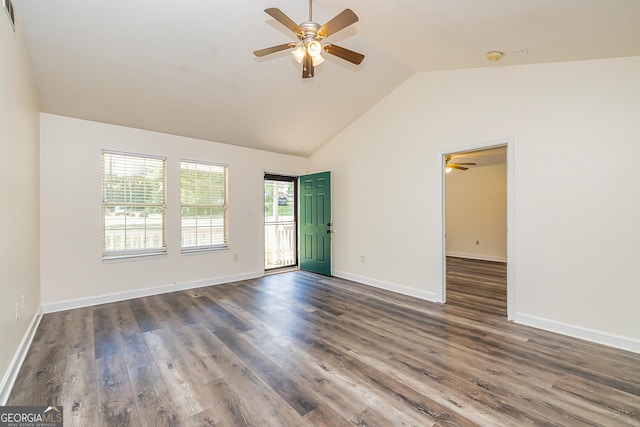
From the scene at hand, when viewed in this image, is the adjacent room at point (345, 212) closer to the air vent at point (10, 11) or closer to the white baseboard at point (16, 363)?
the white baseboard at point (16, 363)

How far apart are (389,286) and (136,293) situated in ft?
12.9

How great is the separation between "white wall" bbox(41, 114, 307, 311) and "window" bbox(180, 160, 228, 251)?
0.43ft

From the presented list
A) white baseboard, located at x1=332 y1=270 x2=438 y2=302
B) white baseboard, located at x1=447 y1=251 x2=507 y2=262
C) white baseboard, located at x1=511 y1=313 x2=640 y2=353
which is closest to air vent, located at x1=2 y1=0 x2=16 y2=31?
white baseboard, located at x1=332 y1=270 x2=438 y2=302

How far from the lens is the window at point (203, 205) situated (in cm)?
485

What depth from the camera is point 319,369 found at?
2.37m

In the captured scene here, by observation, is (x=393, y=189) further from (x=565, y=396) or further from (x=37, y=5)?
(x=37, y=5)

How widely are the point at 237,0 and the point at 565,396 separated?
4.17 meters

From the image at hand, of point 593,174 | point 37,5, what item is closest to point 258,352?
point 37,5

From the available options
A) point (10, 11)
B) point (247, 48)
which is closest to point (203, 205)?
point (247, 48)

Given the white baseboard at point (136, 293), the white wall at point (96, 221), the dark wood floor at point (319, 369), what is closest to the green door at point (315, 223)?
the white baseboard at point (136, 293)

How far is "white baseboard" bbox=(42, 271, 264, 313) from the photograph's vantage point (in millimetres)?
3714

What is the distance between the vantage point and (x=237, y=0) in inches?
104

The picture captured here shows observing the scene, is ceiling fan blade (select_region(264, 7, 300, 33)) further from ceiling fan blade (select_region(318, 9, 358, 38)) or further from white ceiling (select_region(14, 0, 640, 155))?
white ceiling (select_region(14, 0, 640, 155))

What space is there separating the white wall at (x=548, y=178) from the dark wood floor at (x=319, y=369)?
1.43 ft
